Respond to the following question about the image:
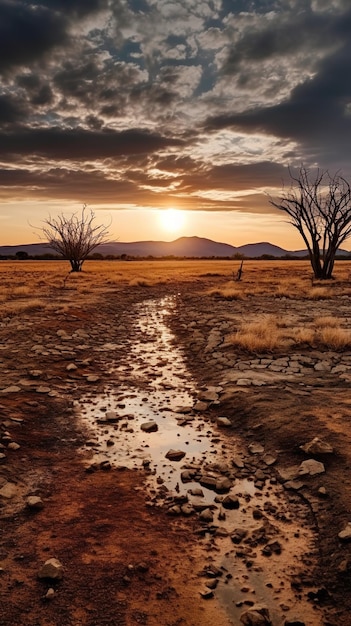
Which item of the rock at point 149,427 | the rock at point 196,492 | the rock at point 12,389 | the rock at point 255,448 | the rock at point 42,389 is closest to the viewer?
the rock at point 196,492

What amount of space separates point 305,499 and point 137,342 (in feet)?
25.8

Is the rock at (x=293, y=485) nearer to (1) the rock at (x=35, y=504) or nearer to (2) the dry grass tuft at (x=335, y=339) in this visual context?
(1) the rock at (x=35, y=504)

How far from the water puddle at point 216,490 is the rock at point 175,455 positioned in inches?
3.1

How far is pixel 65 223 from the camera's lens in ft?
129

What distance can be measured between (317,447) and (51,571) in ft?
10.3

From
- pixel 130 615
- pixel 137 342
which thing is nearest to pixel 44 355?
pixel 137 342

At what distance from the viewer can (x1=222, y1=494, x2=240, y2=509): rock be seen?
437 centimetres

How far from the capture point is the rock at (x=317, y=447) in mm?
5121

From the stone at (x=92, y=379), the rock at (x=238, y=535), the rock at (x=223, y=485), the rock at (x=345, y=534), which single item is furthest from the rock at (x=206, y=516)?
the stone at (x=92, y=379)

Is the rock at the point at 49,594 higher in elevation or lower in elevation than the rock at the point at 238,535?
higher

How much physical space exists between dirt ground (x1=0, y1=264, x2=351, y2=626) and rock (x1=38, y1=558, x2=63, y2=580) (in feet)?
0.12

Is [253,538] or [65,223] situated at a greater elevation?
[65,223]

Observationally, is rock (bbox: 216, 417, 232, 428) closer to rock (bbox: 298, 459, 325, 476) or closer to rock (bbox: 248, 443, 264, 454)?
rock (bbox: 248, 443, 264, 454)

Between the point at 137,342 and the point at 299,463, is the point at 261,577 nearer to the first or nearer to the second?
the point at 299,463
